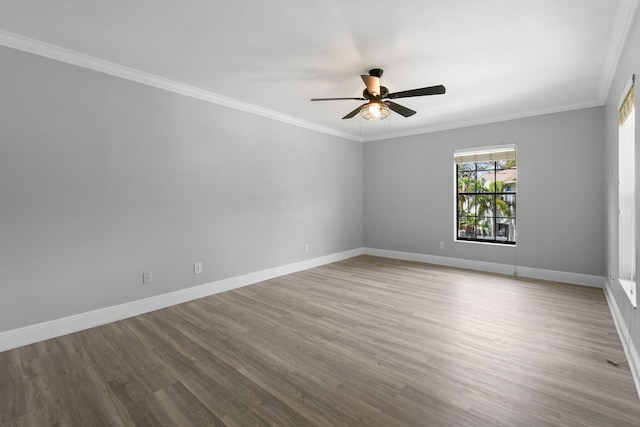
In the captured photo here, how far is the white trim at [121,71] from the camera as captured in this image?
2605 millimetres

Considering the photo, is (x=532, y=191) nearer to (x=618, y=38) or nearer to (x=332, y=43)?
(x=618, y=38)

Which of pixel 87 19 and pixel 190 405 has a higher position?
pixel 87 19

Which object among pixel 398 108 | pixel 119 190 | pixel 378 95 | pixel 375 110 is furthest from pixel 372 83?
pixel 119 190

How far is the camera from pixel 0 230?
8.27ft

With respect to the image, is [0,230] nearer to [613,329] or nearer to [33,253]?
[33,253]

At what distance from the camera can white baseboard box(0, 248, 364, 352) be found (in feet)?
8.59

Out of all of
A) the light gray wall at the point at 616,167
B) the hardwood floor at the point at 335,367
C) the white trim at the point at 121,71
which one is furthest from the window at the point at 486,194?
the white trim at the point at 121,71

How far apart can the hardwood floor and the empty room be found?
20 mm

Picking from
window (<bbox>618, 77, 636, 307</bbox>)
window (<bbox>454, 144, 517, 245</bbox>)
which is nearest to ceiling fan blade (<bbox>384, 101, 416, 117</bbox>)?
window (<bbox>618, 77, 636, 307</bbox>)

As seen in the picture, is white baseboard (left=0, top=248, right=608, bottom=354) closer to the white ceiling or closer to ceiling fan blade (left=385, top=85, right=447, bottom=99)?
the white ceiling

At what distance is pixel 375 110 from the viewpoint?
134 inches

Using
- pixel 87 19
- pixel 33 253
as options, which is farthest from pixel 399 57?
pixel 33 253

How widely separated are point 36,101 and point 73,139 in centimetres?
39

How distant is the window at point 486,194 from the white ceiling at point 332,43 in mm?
1308
